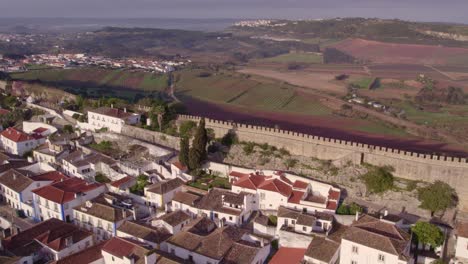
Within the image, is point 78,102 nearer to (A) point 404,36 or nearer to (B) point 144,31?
(A) point 404,36

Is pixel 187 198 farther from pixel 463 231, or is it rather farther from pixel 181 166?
pixel 463 231

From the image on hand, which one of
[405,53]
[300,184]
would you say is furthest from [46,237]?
[405,53]

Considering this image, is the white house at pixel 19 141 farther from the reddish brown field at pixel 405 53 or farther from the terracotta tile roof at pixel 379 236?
the reddish brown field at pixel 405 53

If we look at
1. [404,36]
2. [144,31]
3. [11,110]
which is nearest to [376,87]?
[404,36]

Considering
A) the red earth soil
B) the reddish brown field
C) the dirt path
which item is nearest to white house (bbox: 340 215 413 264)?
the red earth soil

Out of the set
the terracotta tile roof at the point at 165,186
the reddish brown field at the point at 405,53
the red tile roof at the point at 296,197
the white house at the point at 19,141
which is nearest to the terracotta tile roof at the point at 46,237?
the terracotta tile roof at the point at 165,186
